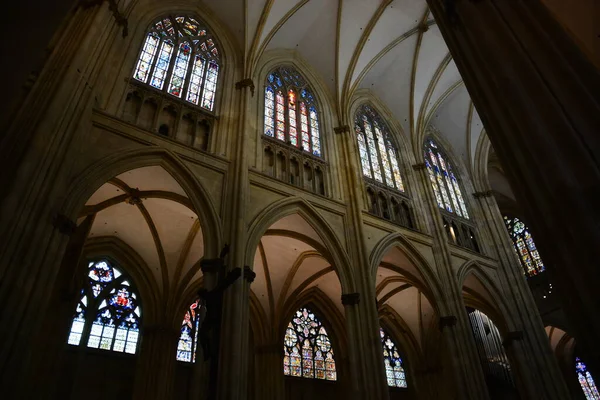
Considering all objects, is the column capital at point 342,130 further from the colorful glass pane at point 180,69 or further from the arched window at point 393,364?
the arched window at point 393,364

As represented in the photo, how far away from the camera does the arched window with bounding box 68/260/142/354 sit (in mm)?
11117

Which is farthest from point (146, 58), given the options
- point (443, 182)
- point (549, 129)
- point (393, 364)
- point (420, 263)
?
point (393, 364)

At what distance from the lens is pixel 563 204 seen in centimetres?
299

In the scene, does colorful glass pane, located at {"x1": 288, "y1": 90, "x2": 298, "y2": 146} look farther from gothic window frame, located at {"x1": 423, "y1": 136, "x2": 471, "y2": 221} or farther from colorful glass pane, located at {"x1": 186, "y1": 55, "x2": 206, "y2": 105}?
gothic window frame, located at {"x1": 423, "y1": 136, "x2": 471, "y2": 221}

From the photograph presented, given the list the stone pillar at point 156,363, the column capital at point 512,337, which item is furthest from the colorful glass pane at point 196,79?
the column capital at point 512,337

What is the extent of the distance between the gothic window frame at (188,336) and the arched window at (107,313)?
4.14ft

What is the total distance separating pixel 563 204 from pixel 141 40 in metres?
10.5

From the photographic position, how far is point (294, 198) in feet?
33.9

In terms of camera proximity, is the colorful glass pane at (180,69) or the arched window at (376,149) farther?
the arched window at (376,149)

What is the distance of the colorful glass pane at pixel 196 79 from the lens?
10711mm

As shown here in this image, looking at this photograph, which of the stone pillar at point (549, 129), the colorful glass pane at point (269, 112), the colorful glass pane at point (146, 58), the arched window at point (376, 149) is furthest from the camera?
the arched window at point (376, 149)

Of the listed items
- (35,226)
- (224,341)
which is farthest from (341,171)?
(35,226)

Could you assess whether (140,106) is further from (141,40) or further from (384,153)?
(384,153)

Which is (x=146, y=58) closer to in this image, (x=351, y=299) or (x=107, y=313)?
(x=107, y=313)
